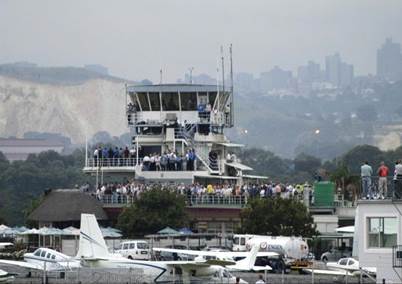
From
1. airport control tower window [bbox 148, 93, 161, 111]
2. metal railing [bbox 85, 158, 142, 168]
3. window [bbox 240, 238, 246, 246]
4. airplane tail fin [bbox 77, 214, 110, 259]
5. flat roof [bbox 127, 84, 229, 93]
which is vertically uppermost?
flat roof [bbox 127, 84, 229, 93]

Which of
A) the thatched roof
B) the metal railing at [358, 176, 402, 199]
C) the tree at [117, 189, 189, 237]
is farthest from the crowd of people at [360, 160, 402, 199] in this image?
the thatched roof

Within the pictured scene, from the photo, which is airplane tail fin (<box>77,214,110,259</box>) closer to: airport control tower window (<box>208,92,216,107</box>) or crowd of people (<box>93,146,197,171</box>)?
crowd of people (<box>93,146,197,171</box>)

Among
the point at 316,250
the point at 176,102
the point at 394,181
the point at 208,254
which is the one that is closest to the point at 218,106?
the point at 176,102

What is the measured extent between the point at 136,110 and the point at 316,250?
23.5 meters

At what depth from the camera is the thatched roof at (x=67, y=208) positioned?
94.9 meters

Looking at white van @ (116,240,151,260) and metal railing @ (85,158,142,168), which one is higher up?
metal railing @ (85,158,142,168)

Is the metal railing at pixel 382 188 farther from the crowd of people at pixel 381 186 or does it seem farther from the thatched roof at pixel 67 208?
the thatched roof at pixel 67 208

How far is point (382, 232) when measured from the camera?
171 feet

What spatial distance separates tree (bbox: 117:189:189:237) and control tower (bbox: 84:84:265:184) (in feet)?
25.9

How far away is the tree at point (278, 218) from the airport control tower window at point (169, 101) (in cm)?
2137

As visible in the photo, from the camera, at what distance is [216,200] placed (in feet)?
308

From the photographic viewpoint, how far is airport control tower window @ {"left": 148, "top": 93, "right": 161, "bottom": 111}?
4203 inches

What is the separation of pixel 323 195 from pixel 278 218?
10.2 metres

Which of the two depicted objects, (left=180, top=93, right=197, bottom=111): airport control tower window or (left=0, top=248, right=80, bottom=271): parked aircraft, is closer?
(left=0, top=248, right=80, bottom=271): parked aircraft
